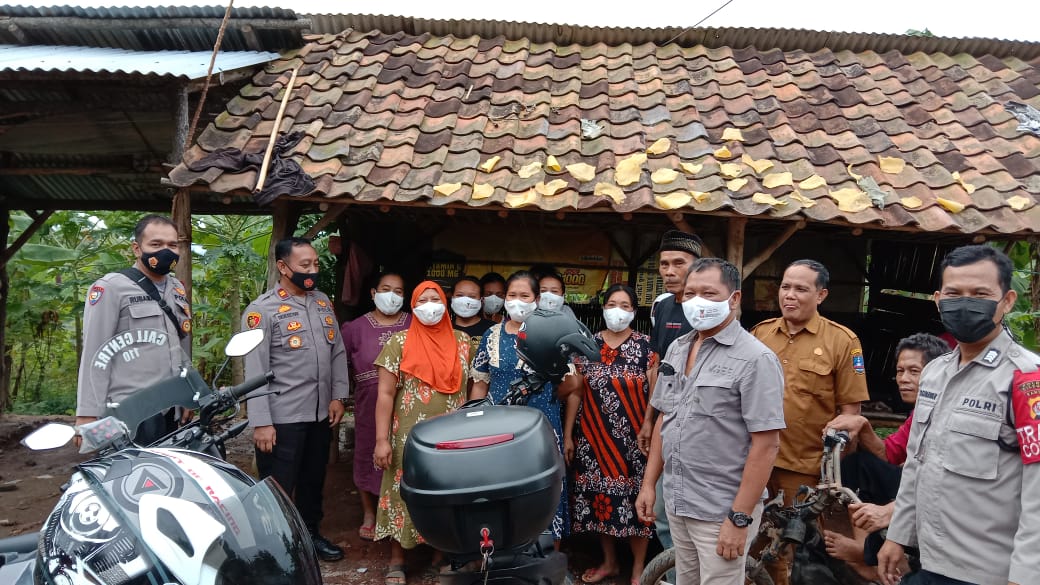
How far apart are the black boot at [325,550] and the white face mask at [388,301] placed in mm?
1577

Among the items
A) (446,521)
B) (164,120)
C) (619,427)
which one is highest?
(164,120)

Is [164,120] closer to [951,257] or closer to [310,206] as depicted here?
[310,206]

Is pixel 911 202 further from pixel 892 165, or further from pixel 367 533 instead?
pixel 367 533

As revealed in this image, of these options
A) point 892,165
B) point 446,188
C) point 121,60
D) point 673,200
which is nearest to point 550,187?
point 446,188

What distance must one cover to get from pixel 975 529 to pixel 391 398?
2779mm

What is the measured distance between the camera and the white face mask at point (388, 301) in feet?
13.9

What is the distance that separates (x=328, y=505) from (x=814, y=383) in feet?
13.1

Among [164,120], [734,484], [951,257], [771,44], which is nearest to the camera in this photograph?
[951,257]

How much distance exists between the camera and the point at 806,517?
2.84m

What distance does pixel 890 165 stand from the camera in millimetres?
4719

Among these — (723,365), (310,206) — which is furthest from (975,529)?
(310,206)

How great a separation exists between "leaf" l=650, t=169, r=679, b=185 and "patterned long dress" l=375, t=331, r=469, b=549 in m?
1.78

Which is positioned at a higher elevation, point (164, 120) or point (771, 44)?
point (771, 44)

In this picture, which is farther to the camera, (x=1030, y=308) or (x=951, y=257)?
(x=1030, y=308)
